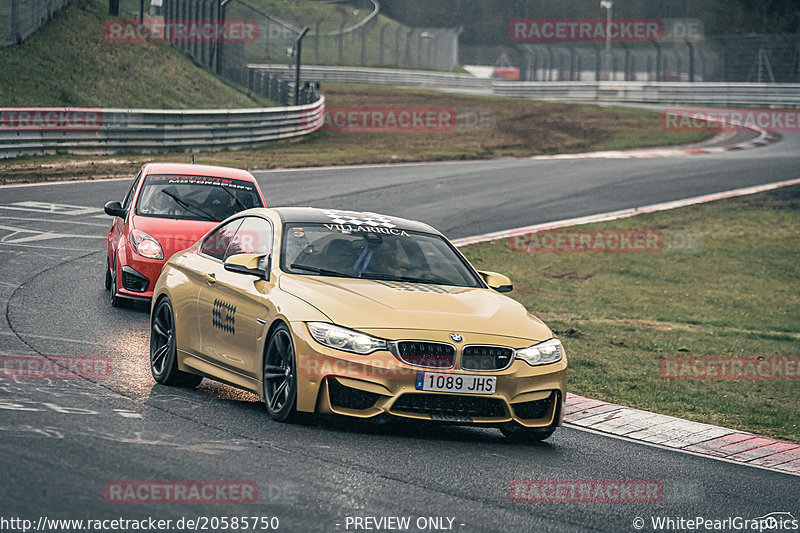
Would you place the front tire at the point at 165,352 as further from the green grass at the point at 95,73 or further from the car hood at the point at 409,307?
the green grass at the point at 95,73

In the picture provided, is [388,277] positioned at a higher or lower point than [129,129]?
higher

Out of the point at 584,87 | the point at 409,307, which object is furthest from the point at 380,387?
the point at 584,87

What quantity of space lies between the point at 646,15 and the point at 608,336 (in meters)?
83.9

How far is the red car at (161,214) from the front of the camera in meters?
12.8

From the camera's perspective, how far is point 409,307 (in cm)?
777

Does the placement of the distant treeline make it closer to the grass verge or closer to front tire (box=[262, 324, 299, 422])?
the grass verge

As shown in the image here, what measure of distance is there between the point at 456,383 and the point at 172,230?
6530 millimetres

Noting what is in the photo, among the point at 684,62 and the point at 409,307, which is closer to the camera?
the point at 409,307

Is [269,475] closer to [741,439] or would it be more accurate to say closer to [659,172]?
[741,439]

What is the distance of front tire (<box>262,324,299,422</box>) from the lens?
7535 millimetres

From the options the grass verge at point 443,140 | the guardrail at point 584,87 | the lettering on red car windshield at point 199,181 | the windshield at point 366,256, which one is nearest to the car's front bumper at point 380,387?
the windshield at point 366,256

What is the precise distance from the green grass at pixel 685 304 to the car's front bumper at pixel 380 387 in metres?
3.12

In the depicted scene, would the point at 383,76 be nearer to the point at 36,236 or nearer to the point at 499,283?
the point at 36,236

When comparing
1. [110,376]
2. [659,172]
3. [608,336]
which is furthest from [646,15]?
[110,376]
